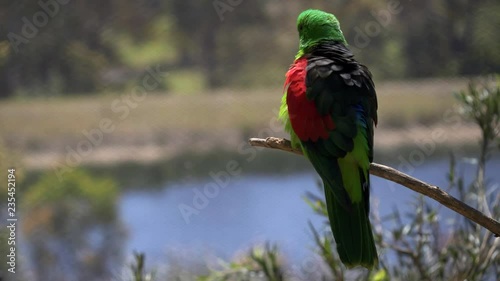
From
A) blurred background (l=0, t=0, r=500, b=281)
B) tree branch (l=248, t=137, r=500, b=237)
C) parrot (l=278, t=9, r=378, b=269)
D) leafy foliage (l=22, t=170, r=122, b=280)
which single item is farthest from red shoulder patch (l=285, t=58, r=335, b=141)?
leafy foliage (l=22, t=170, r=122, b=280)

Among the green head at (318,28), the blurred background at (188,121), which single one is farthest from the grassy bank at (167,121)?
the green head at (318,28)

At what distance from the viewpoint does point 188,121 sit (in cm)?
245

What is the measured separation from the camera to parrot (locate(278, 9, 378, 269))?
110 cm

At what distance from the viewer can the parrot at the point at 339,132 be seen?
1096mm

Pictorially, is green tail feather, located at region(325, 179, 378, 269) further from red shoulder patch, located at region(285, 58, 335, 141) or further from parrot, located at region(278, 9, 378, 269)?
red shoulder patch, located at region(285, 58, 335, 141)

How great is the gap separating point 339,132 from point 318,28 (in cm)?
23

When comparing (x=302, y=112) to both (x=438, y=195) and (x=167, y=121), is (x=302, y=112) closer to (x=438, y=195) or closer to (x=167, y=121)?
(x=438, y=195)

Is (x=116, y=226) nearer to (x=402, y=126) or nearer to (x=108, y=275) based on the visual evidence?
(x=108, y=275)

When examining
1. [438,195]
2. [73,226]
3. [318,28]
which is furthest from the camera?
[73,226]

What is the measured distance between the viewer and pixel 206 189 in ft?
7.66

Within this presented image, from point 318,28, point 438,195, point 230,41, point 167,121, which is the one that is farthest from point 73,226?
point 438,195

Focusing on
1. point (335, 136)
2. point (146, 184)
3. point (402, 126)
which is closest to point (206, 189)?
point (146, 184)

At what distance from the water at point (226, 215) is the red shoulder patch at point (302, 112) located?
120cm

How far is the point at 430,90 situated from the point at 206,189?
0.90m
